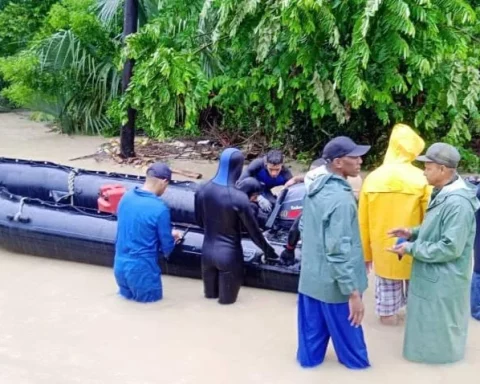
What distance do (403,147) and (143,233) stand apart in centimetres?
221

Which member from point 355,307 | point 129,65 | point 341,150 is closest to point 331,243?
point 355,307

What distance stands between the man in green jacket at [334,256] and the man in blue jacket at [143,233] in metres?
1.67

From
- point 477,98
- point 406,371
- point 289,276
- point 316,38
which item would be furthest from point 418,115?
point 406,371

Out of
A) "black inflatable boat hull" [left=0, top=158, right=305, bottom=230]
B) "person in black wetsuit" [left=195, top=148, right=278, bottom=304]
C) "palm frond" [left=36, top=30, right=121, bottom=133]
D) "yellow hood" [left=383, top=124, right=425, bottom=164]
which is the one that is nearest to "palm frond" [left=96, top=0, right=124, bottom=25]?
"palm frond" [left=36, top=30, right=121, bottom=133]

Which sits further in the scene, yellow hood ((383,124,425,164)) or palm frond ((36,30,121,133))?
palm frond ((36,30,121,133))

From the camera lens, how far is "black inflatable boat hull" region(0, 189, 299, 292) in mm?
6883

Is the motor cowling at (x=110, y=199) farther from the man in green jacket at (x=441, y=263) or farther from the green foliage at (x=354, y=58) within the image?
the man in green jacket at (x=441, y=263)

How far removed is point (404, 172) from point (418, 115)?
17.0 ft

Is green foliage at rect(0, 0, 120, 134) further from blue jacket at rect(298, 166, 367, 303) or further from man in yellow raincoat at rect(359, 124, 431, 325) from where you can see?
blue jacket at rect(298, 166, 367, 303)

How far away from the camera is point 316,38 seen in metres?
9.83

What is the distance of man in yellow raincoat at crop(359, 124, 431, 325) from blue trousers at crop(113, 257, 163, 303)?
5.92 feet

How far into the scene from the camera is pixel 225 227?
6.34 metres

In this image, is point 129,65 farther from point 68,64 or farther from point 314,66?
point 314,66

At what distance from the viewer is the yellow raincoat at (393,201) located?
5656 mm
